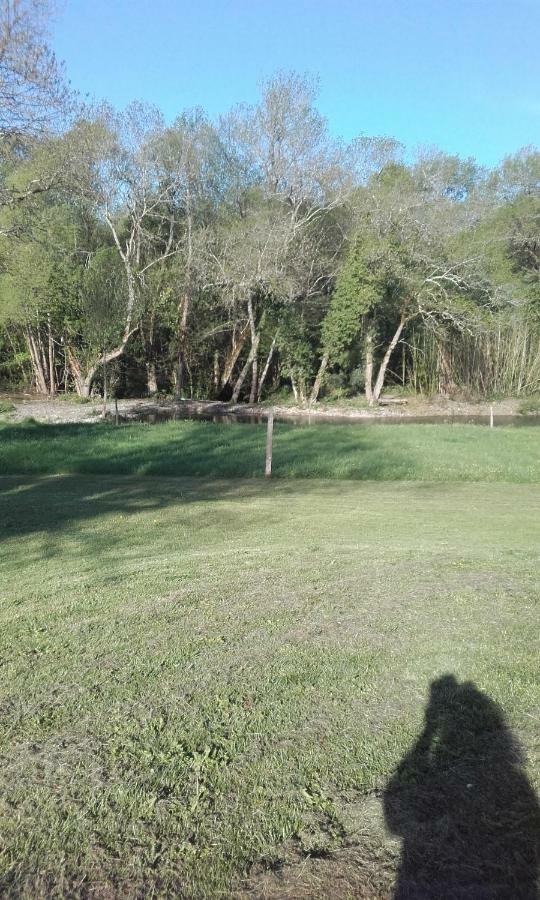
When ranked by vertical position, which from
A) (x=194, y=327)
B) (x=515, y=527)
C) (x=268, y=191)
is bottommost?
(x=515, y=527)

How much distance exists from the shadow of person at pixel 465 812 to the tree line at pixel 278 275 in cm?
2938

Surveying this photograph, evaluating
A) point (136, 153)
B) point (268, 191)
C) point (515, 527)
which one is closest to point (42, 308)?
point (136, 153)

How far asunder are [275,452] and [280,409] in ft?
76.4

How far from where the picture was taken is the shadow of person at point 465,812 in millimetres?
2070

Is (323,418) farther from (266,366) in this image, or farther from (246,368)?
(266,366)

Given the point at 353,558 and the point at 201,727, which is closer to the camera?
the point at 201,727

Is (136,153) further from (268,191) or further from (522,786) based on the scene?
(522,786)

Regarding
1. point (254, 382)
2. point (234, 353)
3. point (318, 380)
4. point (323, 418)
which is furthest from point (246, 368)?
point (323, 418)

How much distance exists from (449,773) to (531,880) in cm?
54

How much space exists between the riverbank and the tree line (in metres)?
2.01

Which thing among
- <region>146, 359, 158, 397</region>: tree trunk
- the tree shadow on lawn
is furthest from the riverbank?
the tree shadow on lawn

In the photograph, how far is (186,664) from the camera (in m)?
3.59

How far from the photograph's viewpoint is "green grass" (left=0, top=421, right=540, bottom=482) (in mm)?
15648

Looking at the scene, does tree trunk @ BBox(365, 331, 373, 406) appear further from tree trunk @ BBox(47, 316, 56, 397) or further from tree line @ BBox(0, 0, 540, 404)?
tree trunk @ BBox(47, 316, 56, 397)
